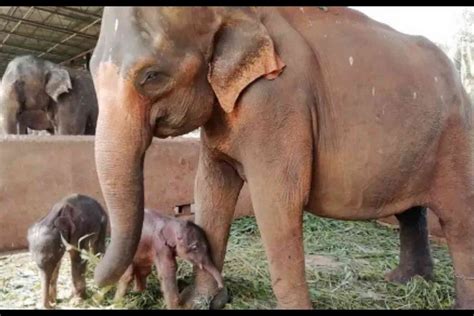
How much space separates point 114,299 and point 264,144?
0.84m

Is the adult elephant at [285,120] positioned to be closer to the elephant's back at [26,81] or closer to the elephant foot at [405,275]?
the elephant foot at [405,275]

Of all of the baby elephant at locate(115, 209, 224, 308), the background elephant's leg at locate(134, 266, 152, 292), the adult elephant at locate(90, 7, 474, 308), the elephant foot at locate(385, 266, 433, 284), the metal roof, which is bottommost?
the elephant foot at locate(385, 266, 433, 284)

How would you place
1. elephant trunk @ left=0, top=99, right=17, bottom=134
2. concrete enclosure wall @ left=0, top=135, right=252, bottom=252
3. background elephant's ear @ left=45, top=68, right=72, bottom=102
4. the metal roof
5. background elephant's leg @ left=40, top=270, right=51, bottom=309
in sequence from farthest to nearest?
the metal roof → background elephant's ear @ left=45, top=68, right=72, bottom=102 → elephant trunk @ left=0, top=99, right=17, bottom=134 → concrete enclosure wall @ left=0, top=135, right=252, bottom=252 → background elephant's leg @ left=40, top=270, right=51, bottom=309

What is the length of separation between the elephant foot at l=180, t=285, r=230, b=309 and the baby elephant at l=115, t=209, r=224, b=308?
9 centimetres

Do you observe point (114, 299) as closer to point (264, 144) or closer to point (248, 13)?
point (264, 144)

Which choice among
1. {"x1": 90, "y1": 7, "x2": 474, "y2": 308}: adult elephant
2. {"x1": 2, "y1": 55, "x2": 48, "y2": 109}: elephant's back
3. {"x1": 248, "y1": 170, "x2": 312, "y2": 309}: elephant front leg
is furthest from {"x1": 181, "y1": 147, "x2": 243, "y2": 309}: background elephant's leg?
{"x1": 2, "y1": 55, "x2": 48, "y2": 109}: elephant's back

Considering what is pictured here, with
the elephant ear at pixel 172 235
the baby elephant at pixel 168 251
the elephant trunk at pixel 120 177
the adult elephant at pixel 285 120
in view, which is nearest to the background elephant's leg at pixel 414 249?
the adult elephant at pixel 285 120

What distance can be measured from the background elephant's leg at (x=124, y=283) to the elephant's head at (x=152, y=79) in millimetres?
297

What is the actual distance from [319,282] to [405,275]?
1.41 ft

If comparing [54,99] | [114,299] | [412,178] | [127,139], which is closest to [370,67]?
[412,178]

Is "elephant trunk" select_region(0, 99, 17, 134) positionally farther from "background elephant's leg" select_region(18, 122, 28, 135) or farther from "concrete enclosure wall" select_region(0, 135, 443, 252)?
"concrete enclosure wall" select_region(0, 135, 443, 252)

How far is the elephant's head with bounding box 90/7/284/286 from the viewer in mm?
1525

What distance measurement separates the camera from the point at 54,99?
493 centimetres

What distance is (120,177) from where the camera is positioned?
1554mm
